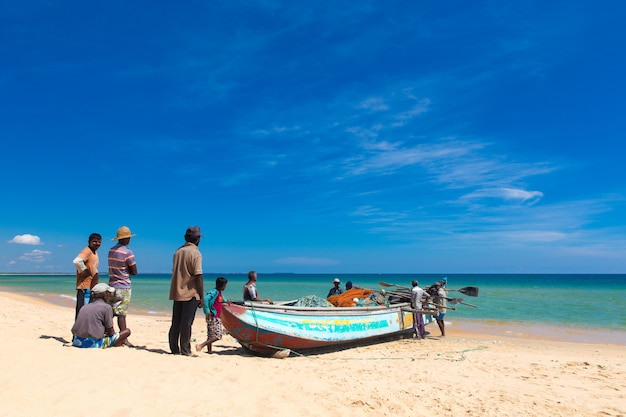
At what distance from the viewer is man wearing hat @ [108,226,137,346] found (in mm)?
6445

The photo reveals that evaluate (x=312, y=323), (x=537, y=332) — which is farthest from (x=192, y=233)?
(x=537, y=332)

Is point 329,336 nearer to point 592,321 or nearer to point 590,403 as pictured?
point 590,403

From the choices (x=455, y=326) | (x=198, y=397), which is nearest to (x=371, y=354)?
(x=198, y=397)

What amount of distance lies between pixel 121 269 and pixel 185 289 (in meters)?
1.12

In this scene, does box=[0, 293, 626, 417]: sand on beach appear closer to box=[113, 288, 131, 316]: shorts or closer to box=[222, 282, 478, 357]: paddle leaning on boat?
box=[222, 282, 478, 357]: paddle leaning on boat

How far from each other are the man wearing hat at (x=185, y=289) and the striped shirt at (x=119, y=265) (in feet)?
2.60

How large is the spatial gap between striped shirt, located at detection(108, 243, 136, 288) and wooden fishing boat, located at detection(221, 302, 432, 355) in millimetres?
1858

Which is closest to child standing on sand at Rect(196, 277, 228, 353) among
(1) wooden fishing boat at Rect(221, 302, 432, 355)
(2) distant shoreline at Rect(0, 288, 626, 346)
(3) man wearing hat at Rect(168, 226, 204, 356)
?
(1) wooden fishing boat at Rect(221, 302, 432, 355)

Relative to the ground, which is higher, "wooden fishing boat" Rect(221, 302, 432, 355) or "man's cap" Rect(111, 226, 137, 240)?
"man's cap" Rect(111, 226, 137, 240)

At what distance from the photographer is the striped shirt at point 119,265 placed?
6.45 metres

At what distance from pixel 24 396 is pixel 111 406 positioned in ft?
2.86

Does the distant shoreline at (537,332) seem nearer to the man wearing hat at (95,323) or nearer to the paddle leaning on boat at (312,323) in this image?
the paddle leaning on boat at (312,323)

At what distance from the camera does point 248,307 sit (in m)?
7.59

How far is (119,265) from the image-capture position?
647cm
